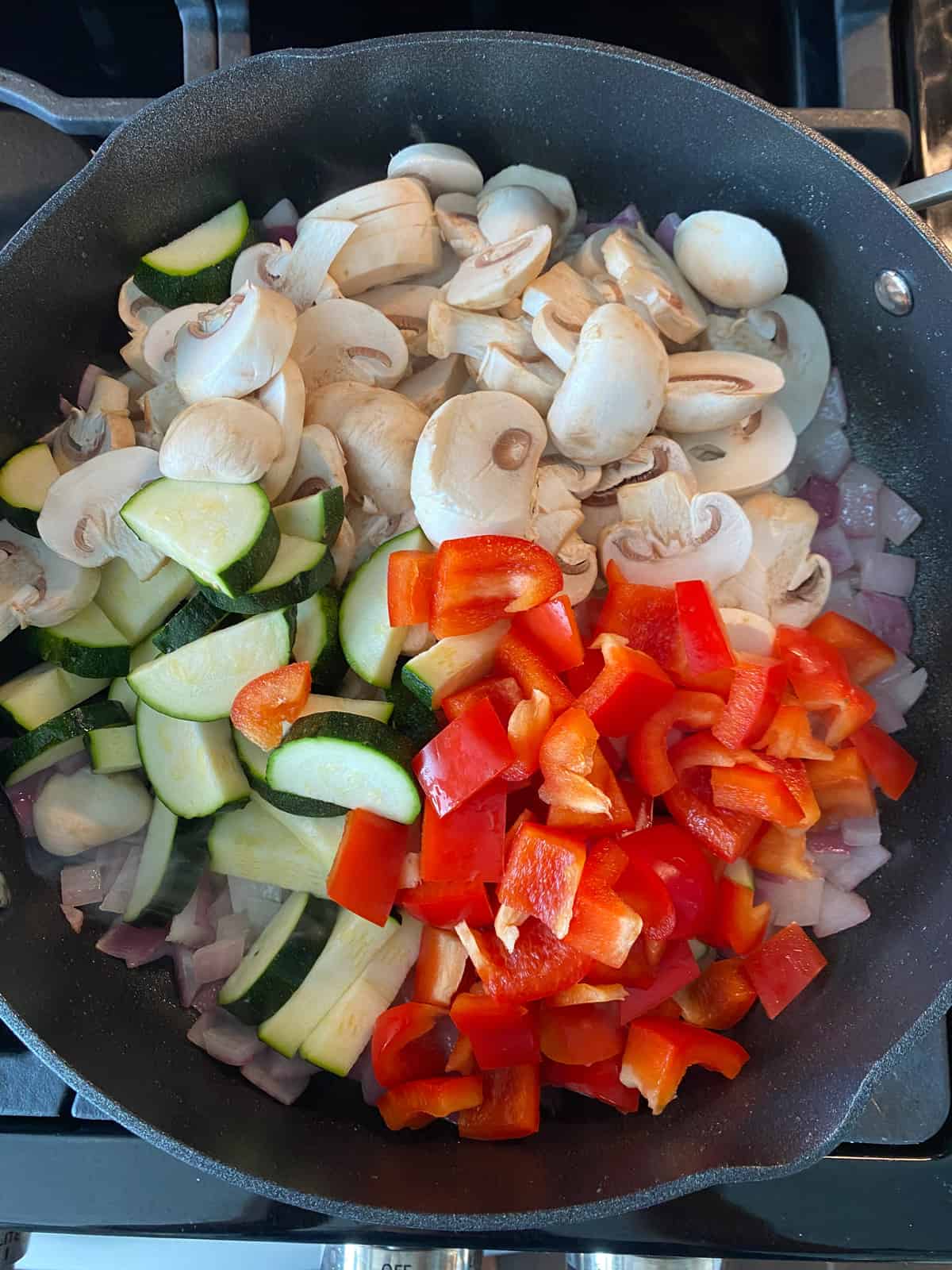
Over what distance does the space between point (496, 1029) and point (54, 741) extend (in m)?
0.76

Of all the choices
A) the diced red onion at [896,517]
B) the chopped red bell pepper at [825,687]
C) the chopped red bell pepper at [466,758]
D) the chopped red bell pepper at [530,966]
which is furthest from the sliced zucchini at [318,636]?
the diced red onion at [896,517]

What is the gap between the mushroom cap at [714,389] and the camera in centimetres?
151

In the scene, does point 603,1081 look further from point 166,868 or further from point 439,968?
point 166,868

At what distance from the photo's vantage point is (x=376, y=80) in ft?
5.09

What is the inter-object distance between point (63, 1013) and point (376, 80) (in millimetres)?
1501

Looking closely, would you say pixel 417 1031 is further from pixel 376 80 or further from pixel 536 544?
pixel 376 80

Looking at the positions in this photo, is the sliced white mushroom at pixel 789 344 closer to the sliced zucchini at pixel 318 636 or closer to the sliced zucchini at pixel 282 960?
the sliced zucchini at pixel 318 636

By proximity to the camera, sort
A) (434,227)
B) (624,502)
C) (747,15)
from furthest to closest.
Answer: (747,15) < (434,227) < (624,502)

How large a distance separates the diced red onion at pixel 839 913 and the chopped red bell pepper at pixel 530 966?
0.44m

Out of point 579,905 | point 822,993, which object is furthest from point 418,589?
point 822,993

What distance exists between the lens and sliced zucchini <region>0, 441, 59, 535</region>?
1.46m

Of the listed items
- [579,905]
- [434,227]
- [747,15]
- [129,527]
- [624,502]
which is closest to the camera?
[579,905]

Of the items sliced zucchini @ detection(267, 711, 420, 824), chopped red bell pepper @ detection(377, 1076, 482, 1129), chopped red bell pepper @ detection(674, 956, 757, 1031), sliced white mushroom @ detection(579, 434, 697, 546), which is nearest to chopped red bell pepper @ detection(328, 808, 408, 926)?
sliced zucchini @ detection(267, 711, 420, 824)

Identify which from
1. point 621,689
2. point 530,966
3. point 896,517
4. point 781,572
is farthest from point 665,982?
point 896,517
